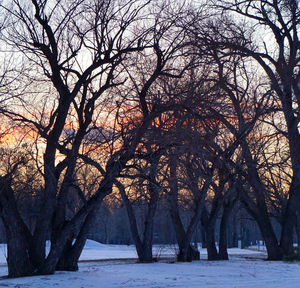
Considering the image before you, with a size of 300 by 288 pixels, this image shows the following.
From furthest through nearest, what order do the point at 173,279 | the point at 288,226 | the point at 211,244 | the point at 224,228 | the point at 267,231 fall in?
the point at 224,228 → the point at 211,244 → the point at 267,231 → the point at 288,226 → the point at 173,279

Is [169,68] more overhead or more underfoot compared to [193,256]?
more overhead

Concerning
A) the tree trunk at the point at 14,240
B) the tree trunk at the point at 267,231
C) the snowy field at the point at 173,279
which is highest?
the tree trunk at the point at 267,231

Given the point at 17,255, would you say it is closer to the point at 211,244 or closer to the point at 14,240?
the point at 14,240

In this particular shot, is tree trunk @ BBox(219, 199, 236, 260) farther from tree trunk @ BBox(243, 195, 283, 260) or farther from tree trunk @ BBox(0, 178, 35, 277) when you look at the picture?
tree trunk @ BBox(0, 178, 35, 277)

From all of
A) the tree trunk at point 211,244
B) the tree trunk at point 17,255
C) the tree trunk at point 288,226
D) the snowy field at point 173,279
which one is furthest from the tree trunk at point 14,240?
the tree trunk at point 288,226

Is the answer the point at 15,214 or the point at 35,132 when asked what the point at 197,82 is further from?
the point at 15,214

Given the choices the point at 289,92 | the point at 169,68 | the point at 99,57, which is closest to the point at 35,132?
the point at 99,57

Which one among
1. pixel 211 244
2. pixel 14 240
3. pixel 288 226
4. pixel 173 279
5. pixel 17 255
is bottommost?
pixel 173 279

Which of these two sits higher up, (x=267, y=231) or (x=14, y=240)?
(x=267, y=231)

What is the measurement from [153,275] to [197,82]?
5374mm

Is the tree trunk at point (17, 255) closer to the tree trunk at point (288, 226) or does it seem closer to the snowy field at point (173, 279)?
the snowy field at point (173, 279)

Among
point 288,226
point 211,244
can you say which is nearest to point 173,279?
point 288,226

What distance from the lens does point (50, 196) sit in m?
13.2

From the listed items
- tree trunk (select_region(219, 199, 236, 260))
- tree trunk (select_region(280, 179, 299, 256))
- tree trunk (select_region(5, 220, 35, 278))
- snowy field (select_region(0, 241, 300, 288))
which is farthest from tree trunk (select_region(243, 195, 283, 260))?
tree trunk (select_region(5, 220, 35, 278))
